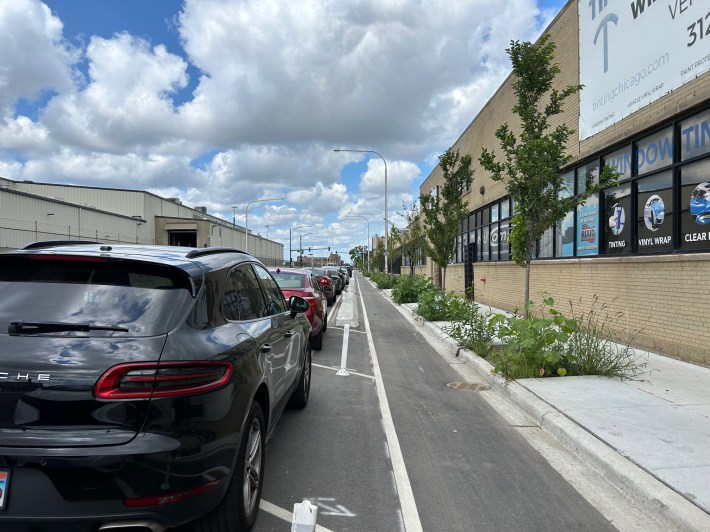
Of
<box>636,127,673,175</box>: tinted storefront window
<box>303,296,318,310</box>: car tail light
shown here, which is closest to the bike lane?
<box>303,296,318,310</box>: car tail light

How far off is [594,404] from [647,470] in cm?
188

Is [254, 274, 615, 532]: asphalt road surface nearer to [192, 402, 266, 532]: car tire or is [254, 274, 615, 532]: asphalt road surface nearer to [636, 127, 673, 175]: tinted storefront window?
[192, 402, 266, 532]: car tire

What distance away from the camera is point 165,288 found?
9.80 ft

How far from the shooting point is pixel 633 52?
998 cm

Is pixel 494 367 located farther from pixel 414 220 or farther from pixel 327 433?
pixel 414 220

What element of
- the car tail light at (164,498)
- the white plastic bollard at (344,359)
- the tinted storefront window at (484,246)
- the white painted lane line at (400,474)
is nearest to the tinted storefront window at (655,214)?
the white painted lane line at (400,474)

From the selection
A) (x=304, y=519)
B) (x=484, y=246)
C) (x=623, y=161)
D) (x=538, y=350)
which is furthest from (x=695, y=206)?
(x=484, y=246)

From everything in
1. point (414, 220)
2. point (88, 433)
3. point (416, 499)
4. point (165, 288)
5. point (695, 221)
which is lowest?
point (416, 499)

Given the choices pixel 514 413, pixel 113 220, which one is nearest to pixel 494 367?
pixel 514 413

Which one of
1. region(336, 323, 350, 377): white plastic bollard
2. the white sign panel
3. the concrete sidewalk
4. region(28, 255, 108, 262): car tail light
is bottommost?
region(336, 323, 350, 377): white plastic bollard

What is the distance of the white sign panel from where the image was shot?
8.33 meters

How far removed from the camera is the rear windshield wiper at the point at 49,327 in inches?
106

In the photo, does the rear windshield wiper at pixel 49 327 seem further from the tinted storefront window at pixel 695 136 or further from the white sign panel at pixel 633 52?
the white sign panel at pixel 633 52

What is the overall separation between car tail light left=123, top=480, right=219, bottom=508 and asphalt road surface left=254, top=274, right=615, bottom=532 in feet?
3.07
